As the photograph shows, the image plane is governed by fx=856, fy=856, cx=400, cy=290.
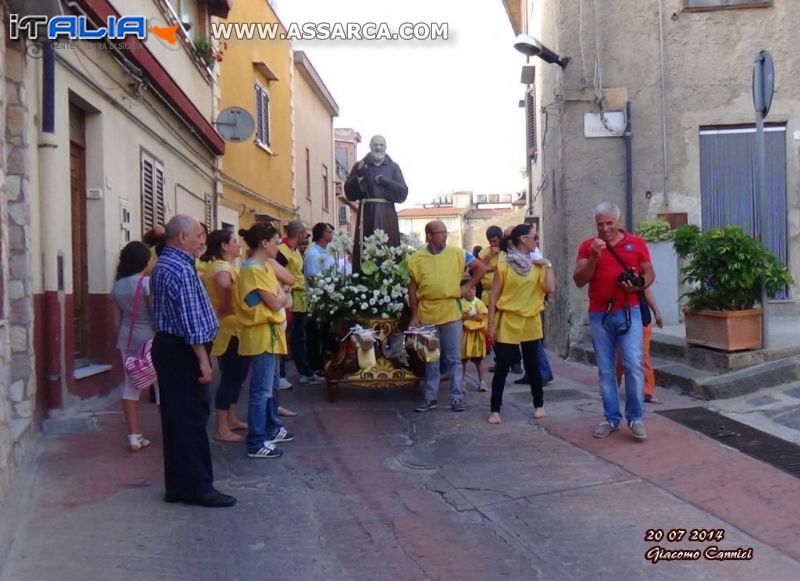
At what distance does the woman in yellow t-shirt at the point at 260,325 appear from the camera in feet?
19.2

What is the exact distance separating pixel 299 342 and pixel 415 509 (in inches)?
174

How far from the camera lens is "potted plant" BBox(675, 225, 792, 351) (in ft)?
24.1

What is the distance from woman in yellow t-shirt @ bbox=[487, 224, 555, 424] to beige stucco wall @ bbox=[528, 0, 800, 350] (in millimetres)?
4289

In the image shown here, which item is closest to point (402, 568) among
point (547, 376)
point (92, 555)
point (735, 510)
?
point (92, 555)

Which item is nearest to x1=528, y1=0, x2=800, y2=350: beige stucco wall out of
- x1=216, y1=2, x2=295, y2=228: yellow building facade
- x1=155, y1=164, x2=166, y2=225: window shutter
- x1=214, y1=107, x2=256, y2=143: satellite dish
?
x1=155, y1=164, x2=166, y2=225: window shutter

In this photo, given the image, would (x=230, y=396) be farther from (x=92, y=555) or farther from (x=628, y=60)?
(x=628, y=60)

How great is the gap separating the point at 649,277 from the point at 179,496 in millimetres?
3484

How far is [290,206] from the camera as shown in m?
22.1

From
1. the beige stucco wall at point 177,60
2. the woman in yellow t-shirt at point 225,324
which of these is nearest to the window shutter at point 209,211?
the beige stucco wall at point 177,60

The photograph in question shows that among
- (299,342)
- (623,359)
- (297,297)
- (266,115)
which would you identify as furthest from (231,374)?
(266,115)

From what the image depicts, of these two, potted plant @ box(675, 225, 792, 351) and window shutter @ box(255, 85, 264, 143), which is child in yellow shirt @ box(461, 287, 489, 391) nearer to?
potted plant @ box(675, 225, 792, 351)

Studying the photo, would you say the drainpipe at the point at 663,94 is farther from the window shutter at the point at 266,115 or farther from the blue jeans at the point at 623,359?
the window shutter at the point at 266,115

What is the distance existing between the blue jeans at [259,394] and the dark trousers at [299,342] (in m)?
2.93

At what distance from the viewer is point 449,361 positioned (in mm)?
7344
